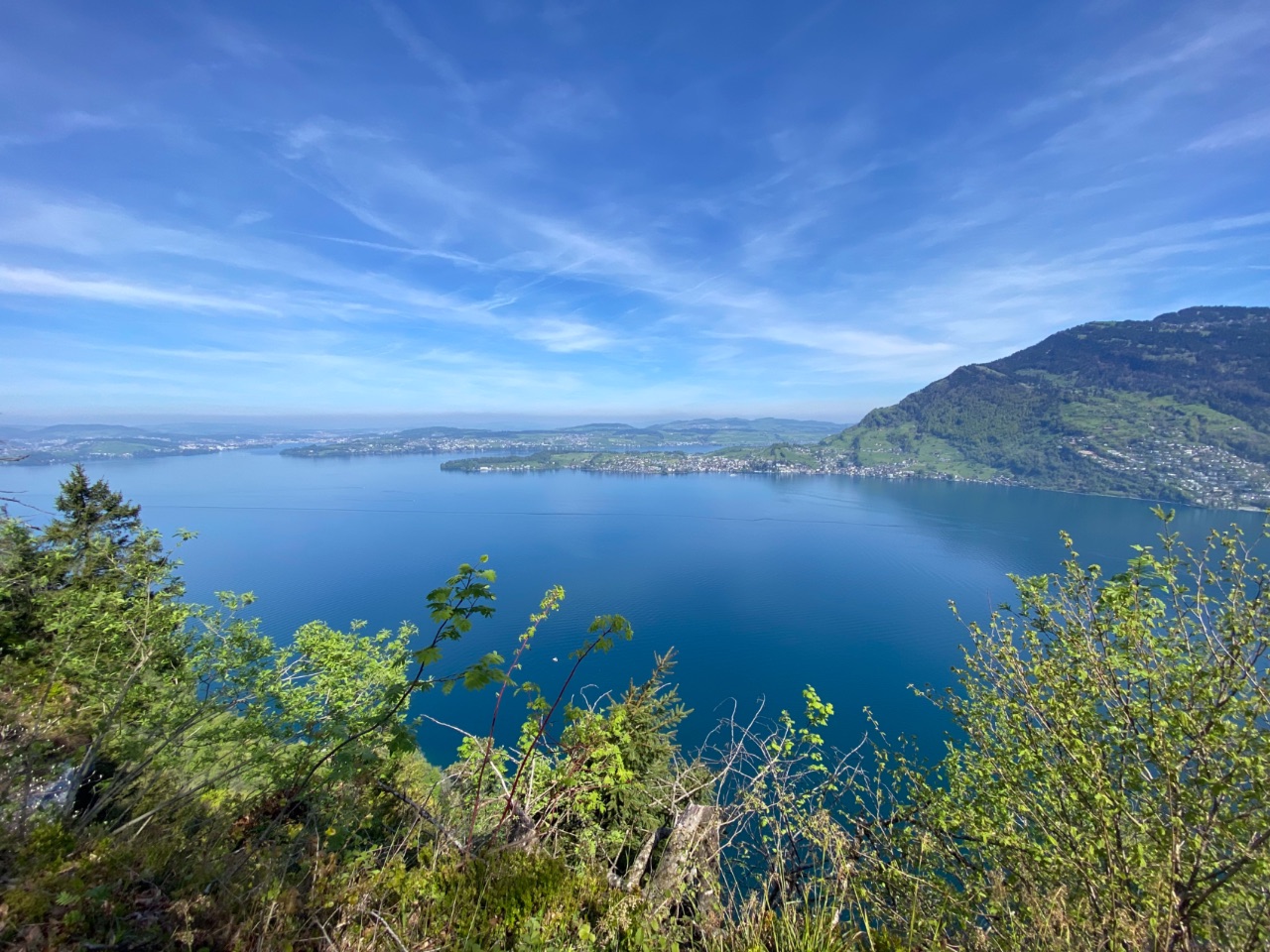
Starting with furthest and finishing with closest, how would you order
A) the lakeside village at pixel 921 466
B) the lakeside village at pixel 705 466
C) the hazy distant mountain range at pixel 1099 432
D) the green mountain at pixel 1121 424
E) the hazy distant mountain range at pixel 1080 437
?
the lakeside village at pixel 705 466, the hazy distant mountain range at pixel 1080 437, the hazy distant mountain range at pixel 1099 432, the green mountain at pixel 1121 424, the lakeside village at pixel 921 466

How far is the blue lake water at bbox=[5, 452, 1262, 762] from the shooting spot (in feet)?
104

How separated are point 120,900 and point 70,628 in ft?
26.3

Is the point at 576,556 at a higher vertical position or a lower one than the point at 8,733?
lower

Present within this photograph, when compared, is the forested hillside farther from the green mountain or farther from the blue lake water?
the green mountain

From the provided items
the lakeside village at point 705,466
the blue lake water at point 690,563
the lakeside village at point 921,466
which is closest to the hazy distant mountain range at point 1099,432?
the lakeside village at point 921,466

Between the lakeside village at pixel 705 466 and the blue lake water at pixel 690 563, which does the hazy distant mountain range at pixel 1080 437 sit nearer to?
the lakeside village at pixel 705 466

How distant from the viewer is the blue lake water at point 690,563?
3164 centimetres

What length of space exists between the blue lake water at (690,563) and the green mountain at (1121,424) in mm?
22296

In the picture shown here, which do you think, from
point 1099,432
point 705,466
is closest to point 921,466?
point 1099,432

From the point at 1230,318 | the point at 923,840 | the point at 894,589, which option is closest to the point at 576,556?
the point at 894,589

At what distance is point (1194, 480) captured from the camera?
95.0 metres

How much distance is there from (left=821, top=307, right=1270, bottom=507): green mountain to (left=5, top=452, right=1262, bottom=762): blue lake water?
2230cm

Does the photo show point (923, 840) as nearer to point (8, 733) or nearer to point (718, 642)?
point (8, 733)

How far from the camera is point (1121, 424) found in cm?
13038
